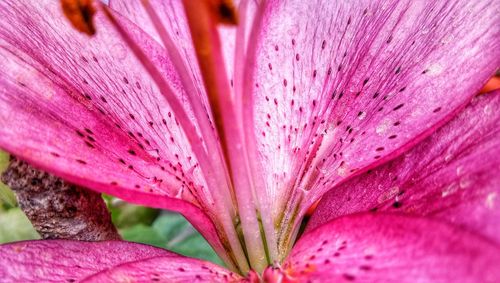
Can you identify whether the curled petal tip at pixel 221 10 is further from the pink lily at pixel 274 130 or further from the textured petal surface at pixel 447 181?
the textured petal surface at pixel 447 181

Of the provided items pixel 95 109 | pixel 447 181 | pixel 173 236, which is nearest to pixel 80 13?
pixel 95 109

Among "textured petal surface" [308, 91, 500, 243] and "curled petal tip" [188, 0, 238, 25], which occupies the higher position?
"curled petal tip" [188, 0, 238, 25]

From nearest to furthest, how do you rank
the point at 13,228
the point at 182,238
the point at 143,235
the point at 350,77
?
the point at 350,77
the point at 13,228
the point at 143,235
the point at 182,238

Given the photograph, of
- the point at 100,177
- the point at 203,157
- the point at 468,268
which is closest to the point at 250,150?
the point at 203,157

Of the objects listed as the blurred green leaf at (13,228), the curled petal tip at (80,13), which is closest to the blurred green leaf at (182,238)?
the blurred green leaf at (13,228)

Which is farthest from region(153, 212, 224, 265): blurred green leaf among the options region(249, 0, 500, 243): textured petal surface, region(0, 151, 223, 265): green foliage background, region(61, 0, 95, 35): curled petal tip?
region(61, 0, 95, 35): curled petal tip

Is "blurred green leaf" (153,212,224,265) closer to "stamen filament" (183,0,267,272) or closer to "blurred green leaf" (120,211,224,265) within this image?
"blurred green leaf" (120,211,224,265)

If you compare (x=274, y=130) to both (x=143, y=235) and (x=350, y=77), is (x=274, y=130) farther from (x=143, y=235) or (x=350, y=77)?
(x=143, y=235)
